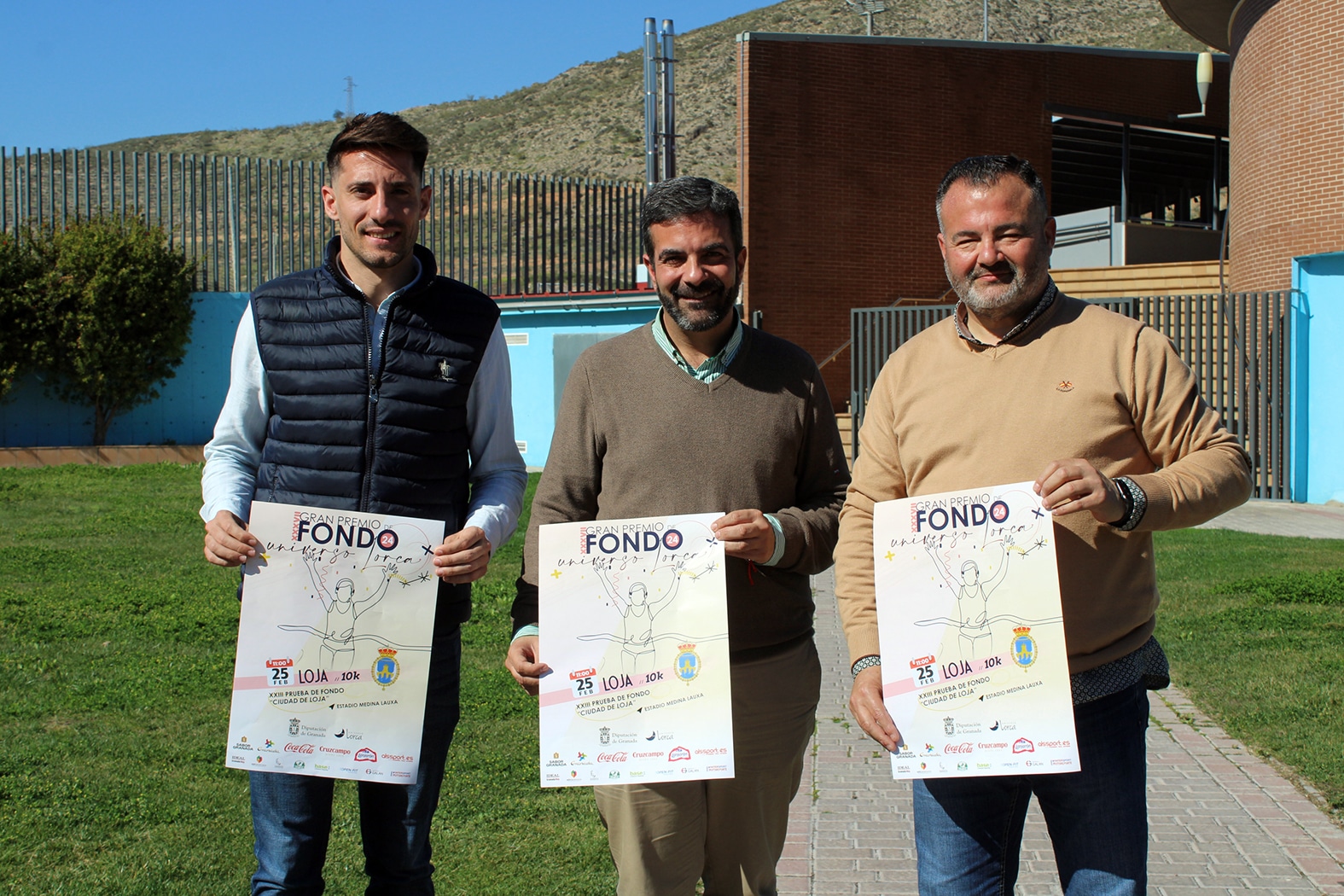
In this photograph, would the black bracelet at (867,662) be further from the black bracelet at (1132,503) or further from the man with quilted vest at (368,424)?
the man with quilted vest at (368,424)

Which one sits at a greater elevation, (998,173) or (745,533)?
(998,173)

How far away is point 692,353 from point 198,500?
14410mm

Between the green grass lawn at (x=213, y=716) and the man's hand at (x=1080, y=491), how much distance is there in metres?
2.54

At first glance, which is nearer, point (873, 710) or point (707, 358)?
point (873, 710)

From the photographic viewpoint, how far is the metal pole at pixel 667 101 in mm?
19562

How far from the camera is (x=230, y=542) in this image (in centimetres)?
287

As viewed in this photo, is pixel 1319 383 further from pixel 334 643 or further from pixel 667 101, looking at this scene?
pixel 334 643

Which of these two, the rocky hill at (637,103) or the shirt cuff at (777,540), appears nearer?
the shirt cuff at (777,540)

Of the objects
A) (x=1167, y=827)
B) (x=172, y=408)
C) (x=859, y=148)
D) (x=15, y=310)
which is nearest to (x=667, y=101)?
(x=859, y=148)

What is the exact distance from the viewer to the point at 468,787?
520 cm

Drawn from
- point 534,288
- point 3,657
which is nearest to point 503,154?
point 534,288

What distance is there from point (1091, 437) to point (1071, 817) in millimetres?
887

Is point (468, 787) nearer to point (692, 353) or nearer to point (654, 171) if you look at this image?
point (692, 353)

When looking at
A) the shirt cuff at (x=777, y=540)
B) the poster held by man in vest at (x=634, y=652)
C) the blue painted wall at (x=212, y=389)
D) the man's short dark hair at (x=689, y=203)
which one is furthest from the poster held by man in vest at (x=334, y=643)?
the blue painted wall at (x=212, y=389)
